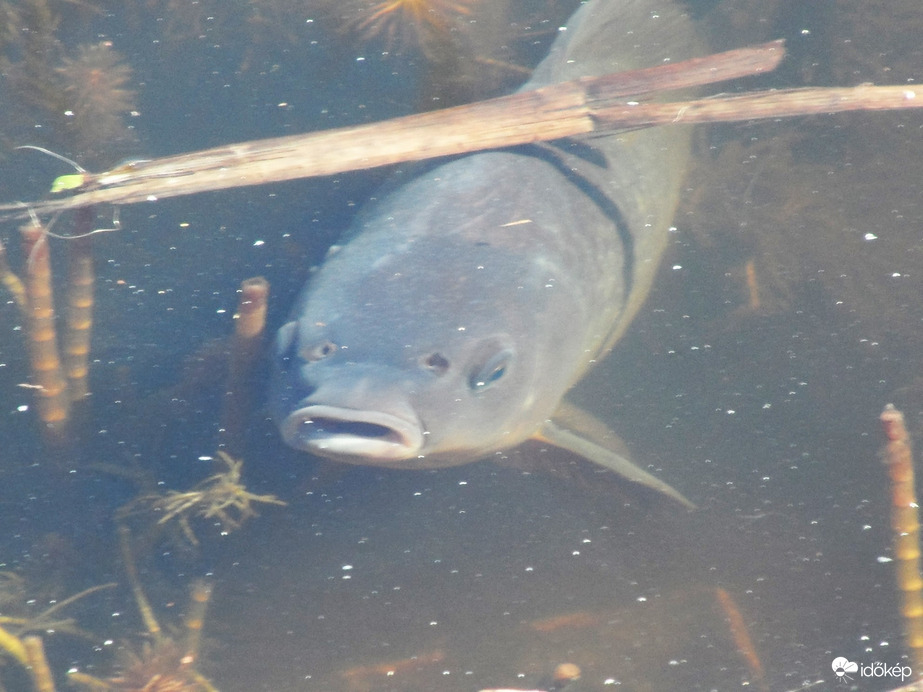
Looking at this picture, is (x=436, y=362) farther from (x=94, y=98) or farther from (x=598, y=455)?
(x=94, y=98)

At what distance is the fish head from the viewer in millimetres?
2240

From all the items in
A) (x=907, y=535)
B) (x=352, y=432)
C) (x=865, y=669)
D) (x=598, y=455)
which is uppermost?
(x=598, y=455)

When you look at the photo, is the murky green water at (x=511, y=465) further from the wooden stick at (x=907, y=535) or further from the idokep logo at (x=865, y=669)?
the wooden stick at (x=907, y=535)

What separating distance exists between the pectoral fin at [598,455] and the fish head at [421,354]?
101mm

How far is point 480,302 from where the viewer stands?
2678 millimetres

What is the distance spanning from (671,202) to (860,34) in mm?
2347

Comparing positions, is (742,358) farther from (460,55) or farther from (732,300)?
(460,55)

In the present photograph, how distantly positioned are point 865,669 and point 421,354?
2.10 metres

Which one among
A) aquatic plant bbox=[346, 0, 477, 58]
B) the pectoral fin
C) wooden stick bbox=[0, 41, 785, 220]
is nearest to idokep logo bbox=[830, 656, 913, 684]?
the pectoral fin

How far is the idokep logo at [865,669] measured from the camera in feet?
8.80

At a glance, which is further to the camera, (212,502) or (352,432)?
(212,502)

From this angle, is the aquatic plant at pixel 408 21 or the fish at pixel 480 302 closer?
the fish at pixel 480 302

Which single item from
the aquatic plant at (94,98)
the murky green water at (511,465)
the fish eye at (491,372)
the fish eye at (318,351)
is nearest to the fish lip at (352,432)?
the fish eye at (318,351)

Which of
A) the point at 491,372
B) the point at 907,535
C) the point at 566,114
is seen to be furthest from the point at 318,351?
the point at 907,535
